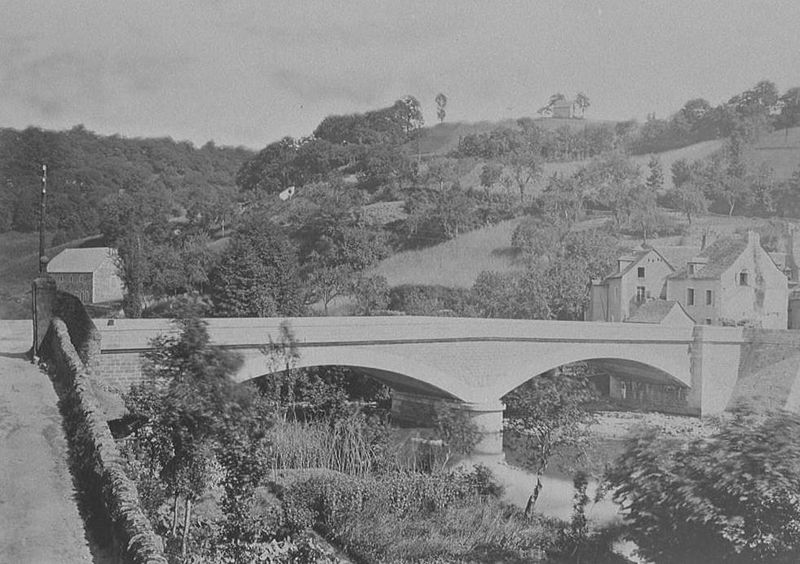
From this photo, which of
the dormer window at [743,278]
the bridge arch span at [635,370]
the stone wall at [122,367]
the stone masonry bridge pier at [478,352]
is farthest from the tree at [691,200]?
the stone wall at [122,367]

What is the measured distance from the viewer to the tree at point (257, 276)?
18219 millimetres

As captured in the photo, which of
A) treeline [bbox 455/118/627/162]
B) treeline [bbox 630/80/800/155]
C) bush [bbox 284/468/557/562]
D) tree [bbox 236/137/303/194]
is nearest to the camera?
bush [bbox 284/468/557/562]

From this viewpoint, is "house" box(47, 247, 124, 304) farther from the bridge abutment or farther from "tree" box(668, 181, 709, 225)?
"tree" box(668, 181, 709, 225)

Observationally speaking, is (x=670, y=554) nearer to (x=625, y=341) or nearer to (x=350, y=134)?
(x=625, y=341)

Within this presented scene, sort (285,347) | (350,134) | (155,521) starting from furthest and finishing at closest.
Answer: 1. (350,134)
2. (285,347)
3. (155,521)

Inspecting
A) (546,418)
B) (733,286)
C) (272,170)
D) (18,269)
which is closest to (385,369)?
(546,418)

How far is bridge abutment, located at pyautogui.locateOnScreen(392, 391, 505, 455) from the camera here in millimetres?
16984

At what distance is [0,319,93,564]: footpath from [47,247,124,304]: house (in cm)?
603

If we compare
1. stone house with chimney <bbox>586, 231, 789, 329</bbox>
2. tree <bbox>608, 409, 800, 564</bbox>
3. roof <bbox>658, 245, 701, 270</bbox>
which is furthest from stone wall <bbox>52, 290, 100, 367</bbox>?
roof <bbox>658, 245, 701, 270</bbox>

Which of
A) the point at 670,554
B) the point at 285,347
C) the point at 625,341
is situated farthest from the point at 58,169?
the point at 625,341

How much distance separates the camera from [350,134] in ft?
83.1

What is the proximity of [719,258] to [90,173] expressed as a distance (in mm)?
15800

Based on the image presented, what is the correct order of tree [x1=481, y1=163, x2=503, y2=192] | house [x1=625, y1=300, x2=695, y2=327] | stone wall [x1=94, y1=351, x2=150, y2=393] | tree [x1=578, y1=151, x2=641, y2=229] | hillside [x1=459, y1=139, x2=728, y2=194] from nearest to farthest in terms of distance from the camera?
stone wall [x1=94, y1=351, x2=150, y2=393]
house [x1=625, y1=300, x2=695, y2=327]
hillside [x1=459, y1=139, x2=728, y2=194]
tree [x1=578, y1=151, x2=641, y2=229]
tree [x1=481, y1=163, x2=503, y2=192]

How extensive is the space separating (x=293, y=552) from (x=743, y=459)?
5.17 m
